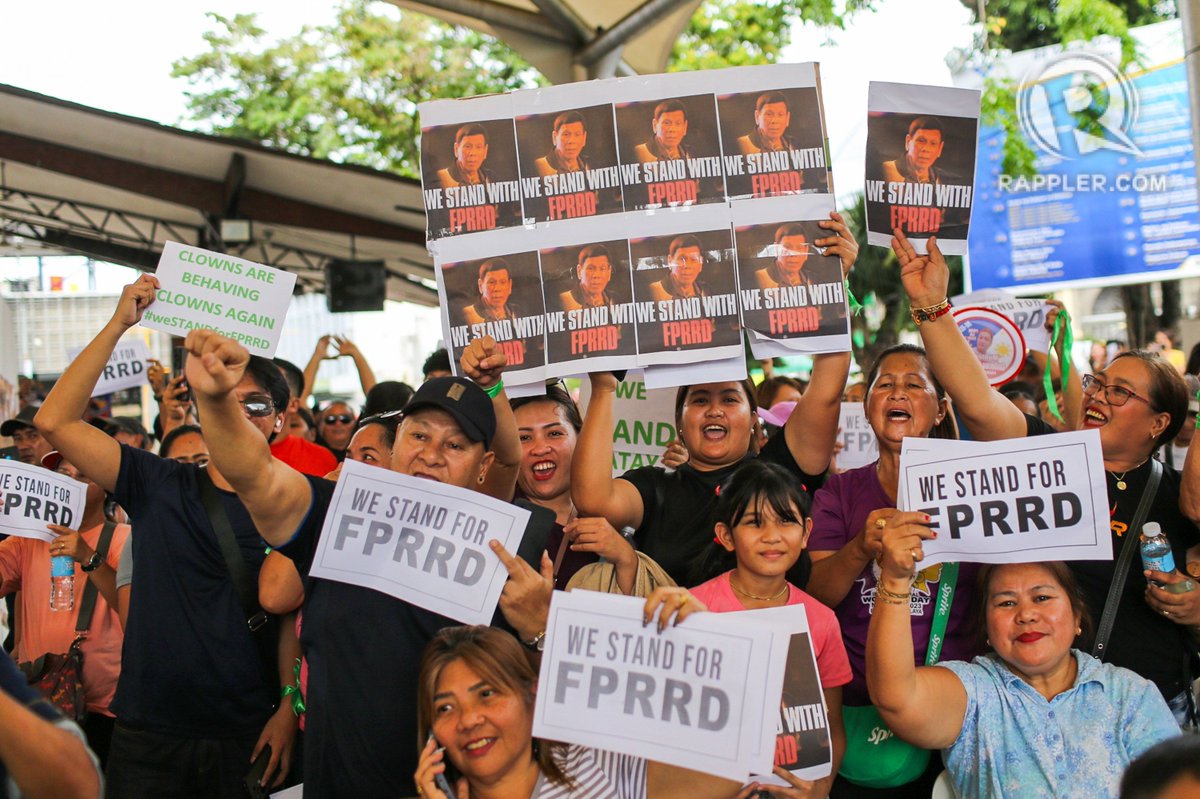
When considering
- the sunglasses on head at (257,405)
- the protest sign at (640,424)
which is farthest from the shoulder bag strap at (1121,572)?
the sunglasses on head at (257,405)

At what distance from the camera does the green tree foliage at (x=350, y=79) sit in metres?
19.8

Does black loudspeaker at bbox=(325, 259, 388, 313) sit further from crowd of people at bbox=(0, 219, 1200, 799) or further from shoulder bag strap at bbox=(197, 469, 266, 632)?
shoulder bag strap at bbox=(197, 469, 266, 632)

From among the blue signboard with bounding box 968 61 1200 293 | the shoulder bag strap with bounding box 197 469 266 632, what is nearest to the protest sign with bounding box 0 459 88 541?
the shoulder bag strap with bounding box 197 469 266 632

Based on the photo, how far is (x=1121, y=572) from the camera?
3.39m

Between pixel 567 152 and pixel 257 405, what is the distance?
4.48 feet

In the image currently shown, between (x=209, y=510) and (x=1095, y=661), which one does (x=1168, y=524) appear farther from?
(x=209, y=510)

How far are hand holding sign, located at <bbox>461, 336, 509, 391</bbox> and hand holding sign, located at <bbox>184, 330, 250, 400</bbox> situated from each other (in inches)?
33.8

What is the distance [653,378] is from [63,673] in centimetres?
253

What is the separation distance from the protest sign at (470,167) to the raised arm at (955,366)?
1290mm

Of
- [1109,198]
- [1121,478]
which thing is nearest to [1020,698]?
[1121,478]

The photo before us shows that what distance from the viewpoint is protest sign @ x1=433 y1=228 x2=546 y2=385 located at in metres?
3.72

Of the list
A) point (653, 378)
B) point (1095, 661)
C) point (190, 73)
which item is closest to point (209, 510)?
point (653, 378)

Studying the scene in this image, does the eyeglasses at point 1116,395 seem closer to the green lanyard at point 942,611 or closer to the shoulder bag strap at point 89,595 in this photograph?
the green lanyard at point 942,611

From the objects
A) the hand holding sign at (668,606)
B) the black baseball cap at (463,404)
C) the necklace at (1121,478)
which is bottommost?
the hand holding sign at (668,606)
